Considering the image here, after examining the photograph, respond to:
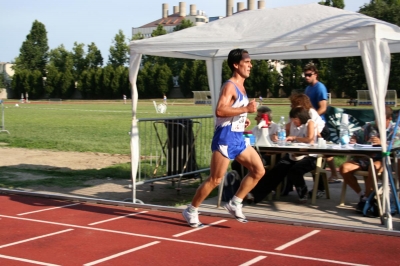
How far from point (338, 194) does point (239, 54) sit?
3635 millimetres

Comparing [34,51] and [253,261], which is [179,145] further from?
[34,51]

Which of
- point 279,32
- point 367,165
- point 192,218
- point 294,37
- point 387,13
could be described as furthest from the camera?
point 387,13

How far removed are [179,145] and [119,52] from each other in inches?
3623

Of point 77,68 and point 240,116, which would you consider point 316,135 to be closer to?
point 240,116

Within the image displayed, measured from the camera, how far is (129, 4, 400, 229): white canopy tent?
22.2ft

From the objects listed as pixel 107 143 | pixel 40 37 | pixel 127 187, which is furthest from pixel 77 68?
pixel 127 187

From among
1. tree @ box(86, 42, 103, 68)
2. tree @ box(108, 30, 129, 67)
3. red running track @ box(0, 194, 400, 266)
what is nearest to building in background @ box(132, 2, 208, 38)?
tree @ box(86, 42, 103, 68)

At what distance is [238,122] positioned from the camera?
6.77m

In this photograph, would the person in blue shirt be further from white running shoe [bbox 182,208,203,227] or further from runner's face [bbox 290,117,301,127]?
white running shoe [bbox 182,208,203,227]

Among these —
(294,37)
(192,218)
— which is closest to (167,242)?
(192,218)

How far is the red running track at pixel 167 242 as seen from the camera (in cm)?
570

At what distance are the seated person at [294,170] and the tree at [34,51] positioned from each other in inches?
4326

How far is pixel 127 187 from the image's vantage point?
1041cm

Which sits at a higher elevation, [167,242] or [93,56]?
[93,56]
